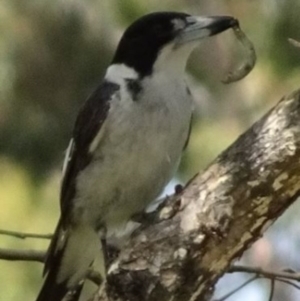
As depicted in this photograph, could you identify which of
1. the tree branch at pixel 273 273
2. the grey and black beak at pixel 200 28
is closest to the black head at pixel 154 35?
the grey and black beak at pixel 200 28

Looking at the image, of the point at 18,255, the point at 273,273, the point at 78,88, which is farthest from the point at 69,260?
the point at 78,88

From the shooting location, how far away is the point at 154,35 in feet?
7.03

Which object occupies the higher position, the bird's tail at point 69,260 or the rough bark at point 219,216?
the rough bark at point 219,216

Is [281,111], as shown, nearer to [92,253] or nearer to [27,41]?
[92,253]

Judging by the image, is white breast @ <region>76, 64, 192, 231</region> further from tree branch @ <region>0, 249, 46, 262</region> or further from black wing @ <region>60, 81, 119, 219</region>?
tree branch @ <region>0, 249, 46, 262</region>

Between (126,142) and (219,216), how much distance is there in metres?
0.56

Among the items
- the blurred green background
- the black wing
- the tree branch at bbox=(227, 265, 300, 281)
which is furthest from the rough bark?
the blurred green background

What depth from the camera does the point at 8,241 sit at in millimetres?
2689

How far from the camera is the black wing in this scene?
6.79ft

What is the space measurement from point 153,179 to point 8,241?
0.75 meters

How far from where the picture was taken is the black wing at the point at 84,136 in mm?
2070

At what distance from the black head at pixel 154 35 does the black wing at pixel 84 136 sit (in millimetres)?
86

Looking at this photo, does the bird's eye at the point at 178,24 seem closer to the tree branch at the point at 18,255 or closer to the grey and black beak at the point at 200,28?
the grey and black beak at the point at 200,28

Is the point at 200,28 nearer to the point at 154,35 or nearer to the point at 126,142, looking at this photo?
the point at 154,35
